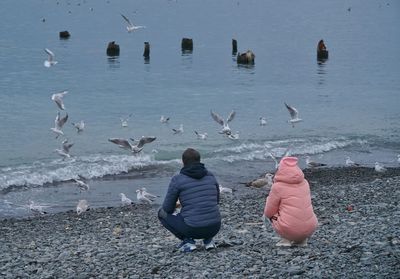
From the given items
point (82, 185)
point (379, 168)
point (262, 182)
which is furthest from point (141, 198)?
point (379, 168)

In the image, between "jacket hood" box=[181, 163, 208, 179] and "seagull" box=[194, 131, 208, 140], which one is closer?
"jacket hood" box=[181, 163, 208, 179]

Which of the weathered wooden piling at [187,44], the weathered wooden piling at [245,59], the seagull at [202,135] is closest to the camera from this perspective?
the seagull at [202,135]

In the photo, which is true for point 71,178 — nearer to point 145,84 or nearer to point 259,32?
point 145,84

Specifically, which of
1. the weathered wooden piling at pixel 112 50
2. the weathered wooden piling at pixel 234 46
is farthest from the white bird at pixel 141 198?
the weathered wooden piling at pixel 234 46

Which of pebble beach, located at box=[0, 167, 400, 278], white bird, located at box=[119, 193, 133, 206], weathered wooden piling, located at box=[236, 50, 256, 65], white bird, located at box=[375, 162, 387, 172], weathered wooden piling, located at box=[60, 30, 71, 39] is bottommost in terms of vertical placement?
white bird, located at box=[375, 162, 387, 172]

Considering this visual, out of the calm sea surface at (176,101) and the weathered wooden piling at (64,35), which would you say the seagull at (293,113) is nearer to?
the calm sea surface at (176,101)

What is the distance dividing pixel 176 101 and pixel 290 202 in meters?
26.3

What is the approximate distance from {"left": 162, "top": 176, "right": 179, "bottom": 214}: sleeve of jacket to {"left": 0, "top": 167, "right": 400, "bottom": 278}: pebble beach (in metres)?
0.62

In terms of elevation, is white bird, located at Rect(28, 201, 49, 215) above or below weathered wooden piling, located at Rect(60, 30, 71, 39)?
below

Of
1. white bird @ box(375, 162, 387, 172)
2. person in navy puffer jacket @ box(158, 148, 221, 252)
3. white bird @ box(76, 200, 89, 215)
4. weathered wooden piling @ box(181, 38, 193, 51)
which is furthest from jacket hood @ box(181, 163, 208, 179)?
weathered wooden piling @ box(181, 38, 193, 51)

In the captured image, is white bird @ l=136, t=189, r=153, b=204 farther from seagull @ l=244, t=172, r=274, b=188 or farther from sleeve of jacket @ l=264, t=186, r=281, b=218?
sleeve of jacket @ l=264, t=186, r=281, b=218

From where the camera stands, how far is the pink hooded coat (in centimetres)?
900

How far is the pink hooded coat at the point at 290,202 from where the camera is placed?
9.00 metres

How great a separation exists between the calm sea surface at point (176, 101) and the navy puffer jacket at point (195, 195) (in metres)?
8.31
